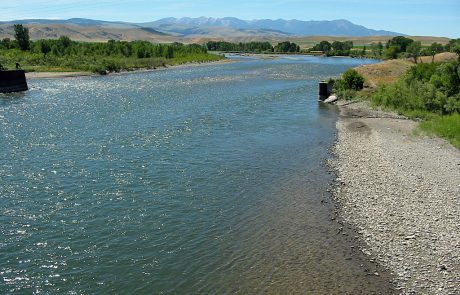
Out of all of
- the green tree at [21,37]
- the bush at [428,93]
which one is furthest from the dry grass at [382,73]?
the green tree at [21,37]

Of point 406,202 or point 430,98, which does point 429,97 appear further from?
point 406,202

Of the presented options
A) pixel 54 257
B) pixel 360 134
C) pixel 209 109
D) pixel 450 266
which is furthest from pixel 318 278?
pixel 209 109

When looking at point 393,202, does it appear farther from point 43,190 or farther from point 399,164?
point 43,190

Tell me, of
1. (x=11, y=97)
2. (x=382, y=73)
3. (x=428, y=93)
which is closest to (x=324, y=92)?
(x=428, y=93)

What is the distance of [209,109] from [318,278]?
3735 cm

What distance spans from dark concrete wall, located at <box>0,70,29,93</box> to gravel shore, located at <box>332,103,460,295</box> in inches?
2207

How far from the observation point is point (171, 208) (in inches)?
866

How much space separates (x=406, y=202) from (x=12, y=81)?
6629 centimetres

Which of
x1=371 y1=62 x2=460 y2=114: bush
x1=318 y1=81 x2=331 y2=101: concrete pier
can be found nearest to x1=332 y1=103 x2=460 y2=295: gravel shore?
x1=371 y1=62 x2=460 y2=114: bush

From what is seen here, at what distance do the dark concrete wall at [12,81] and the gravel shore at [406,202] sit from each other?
56.1m

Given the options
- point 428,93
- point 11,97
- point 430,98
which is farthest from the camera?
point 11,97

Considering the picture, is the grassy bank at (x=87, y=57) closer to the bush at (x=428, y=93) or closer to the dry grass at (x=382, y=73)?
the dry grass at (x=382, y=73)

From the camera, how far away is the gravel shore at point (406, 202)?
16031mm

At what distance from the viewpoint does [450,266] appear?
16.0 metres
